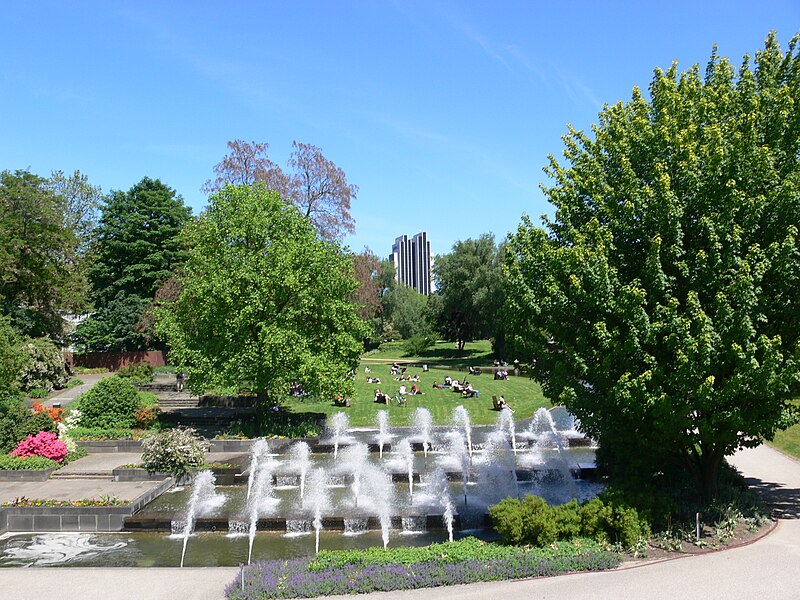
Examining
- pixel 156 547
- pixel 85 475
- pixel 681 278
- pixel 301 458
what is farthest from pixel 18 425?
pixel 681 278

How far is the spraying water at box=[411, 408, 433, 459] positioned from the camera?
23.4 metres

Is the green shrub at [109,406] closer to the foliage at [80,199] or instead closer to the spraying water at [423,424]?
the spraying water at [423,424]

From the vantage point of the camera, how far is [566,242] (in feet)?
50.1

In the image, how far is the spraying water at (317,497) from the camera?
14.7m

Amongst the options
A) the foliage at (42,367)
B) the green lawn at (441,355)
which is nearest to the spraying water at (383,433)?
the foliage at (42,367)

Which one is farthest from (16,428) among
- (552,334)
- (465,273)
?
(465,273)

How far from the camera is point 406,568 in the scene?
11.1 meters

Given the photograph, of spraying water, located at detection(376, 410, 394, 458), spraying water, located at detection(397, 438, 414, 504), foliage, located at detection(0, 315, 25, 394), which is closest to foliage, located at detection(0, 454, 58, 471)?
foliage, located at detection(0, 315, 25, 394)

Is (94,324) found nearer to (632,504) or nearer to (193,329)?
(193,329)

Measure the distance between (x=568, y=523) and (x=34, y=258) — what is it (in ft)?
142

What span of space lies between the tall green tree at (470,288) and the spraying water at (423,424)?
2968cm

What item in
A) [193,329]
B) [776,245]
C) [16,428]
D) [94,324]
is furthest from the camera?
[94,324]

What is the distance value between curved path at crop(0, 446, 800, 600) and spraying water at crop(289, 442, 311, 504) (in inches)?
291

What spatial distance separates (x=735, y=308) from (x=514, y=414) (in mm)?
18251
